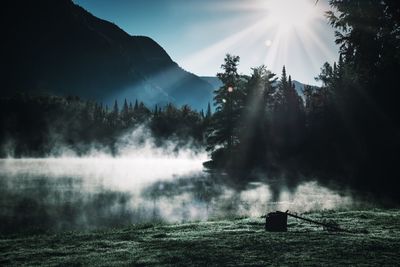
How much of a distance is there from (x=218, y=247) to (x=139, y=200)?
20.2 meters

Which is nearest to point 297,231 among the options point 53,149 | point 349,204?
point 349,204

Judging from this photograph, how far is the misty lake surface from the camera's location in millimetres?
24344

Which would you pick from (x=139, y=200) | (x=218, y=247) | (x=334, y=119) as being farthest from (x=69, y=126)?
(x=218, y=247)

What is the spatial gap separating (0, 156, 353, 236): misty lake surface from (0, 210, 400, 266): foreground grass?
20.2ft

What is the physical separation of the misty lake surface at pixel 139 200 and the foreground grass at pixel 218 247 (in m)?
6.15

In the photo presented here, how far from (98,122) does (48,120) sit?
23735mm

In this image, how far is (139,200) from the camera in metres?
32.8

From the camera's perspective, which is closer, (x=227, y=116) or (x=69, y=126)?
(x=227, y=116)

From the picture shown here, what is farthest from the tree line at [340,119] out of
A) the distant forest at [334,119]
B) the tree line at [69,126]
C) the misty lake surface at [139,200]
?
the tree line at [69,126]

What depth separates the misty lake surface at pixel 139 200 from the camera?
24344 millimetres

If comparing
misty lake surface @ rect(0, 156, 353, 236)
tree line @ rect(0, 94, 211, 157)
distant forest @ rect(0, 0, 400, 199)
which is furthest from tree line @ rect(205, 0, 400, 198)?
tree line @ rect(0, 94, 211, 157)

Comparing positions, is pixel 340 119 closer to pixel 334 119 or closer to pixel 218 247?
pixel 334 119

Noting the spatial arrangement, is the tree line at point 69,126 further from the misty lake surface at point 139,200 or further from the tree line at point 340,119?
the misty lake surface at point 139,200

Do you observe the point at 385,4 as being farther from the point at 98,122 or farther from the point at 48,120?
the point at 98,122
